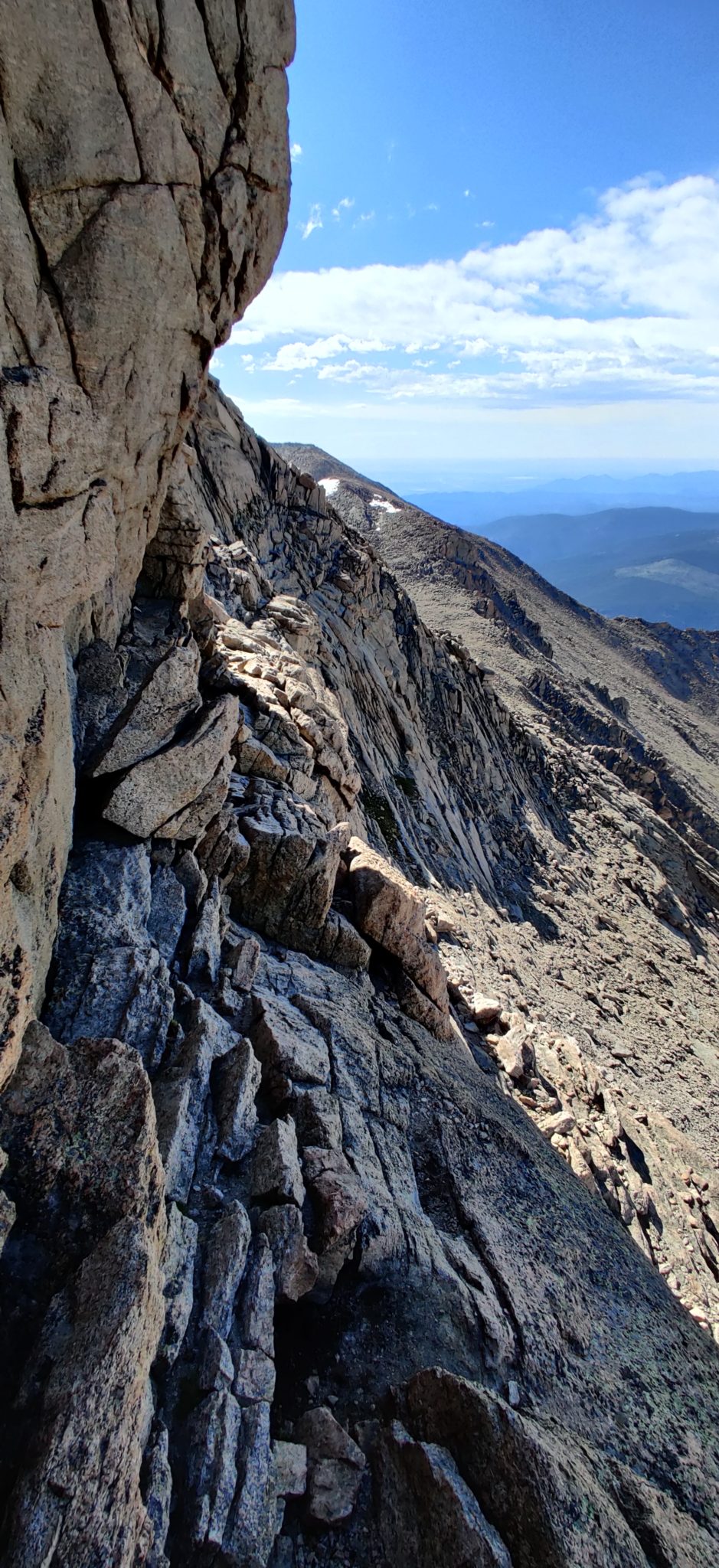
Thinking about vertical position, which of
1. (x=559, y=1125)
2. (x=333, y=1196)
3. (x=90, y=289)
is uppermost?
(x=90, y=289)

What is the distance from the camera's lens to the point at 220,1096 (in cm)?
1136

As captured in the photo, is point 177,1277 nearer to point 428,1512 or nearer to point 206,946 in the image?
point 428,1512

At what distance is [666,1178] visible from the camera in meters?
24.5

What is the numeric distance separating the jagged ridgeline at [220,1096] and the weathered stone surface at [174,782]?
0.24 feet

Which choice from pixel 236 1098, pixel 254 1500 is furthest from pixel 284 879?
pixel 254 1500

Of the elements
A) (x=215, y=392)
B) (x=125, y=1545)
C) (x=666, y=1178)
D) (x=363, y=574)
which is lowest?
(x=666, y=1178)

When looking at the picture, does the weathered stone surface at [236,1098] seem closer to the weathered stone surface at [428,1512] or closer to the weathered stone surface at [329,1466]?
the weathered stone surface at [329,1466]

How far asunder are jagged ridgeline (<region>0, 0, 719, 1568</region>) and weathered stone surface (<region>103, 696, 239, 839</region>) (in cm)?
7

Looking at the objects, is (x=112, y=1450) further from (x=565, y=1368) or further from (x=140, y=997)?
(x=565, y=1368)

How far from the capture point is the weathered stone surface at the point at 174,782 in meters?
13.9

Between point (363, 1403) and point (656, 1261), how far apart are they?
46.5ft

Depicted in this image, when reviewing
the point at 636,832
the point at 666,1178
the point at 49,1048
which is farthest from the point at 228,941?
the point at 636,832

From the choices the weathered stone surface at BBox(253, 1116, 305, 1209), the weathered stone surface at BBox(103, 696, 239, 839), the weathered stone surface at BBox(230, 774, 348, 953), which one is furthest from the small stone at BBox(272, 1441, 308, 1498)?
the weathered stone surface at BBox(230, 774, 348, 953)

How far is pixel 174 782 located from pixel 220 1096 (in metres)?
6.14
